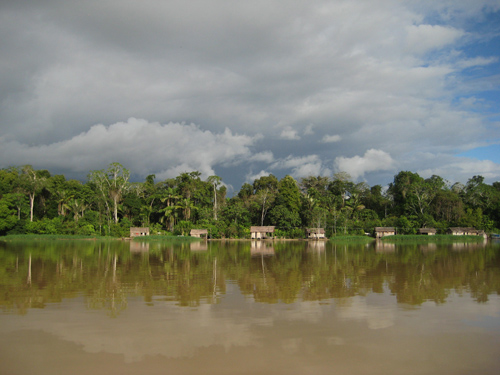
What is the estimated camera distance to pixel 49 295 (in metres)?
10.2

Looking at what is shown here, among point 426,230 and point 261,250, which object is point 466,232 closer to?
point 426,230

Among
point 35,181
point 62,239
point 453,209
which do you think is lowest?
point 62,239

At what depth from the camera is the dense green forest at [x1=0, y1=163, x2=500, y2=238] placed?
49.8 meters

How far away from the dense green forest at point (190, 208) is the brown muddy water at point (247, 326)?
39424 millimetres

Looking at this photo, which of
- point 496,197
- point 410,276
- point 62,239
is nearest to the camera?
point 410,276

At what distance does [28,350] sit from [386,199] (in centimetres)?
6651

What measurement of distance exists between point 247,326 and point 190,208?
4794 centimetres

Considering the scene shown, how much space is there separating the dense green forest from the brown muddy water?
129ft

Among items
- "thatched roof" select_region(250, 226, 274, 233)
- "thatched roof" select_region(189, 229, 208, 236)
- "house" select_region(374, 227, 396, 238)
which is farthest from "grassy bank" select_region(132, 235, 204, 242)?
"house" select_region(374, 227, 396, 238)

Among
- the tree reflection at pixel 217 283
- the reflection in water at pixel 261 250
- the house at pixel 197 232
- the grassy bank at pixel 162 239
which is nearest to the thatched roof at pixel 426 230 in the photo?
the reflection in water at pixel 261 250

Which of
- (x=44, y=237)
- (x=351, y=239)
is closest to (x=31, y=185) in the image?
(x=44, y=237)

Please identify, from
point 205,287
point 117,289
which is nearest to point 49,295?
point 117,289

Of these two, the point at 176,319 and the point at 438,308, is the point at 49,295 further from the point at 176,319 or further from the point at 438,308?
the point at 438,308

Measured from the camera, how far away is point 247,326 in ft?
24.3
